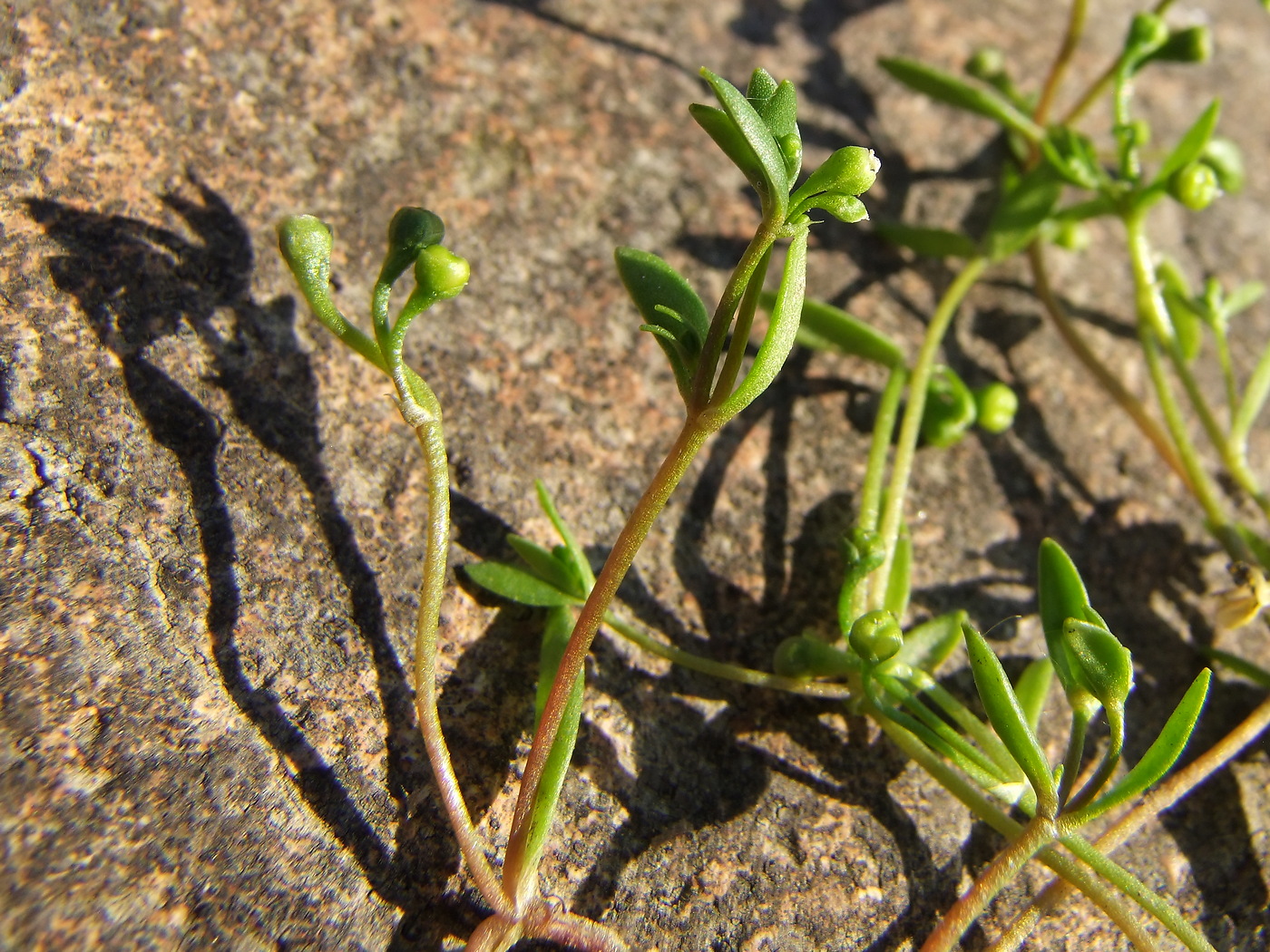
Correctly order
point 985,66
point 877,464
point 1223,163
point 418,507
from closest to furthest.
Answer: point 418,507 → point 877,464 → point 1223,163 → point 985,66

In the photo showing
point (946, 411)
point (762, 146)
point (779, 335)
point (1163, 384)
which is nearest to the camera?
point (762, 146)

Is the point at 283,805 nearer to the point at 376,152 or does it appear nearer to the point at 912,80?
the point at 376,152

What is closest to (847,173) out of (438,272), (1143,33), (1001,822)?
(438,272)

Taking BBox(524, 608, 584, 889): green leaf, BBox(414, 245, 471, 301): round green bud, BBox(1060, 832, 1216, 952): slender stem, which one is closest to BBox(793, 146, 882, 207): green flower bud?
BBox(414, 245, 471, 301): round green bud

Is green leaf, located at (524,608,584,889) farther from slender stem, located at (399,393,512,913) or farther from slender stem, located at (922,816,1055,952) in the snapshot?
slender stem, located at (922,816,1055,952)

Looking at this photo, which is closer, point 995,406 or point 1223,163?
point 995,406

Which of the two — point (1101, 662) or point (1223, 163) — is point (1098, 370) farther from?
point (1101, 662)

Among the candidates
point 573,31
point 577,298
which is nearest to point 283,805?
point 577,298

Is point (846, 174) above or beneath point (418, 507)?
above
